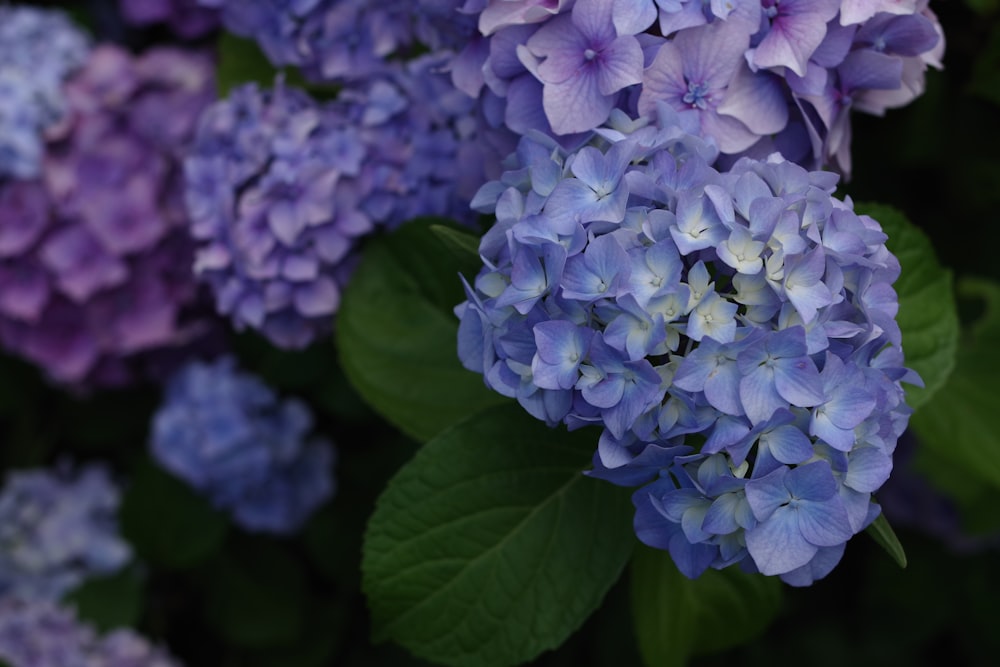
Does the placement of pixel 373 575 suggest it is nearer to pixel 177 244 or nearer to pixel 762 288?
pixel 762 288

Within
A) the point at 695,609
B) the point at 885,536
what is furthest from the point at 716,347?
the point at 695,609

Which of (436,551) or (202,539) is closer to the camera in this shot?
(436,551)

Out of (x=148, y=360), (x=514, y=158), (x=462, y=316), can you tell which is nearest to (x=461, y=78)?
(x=514, y=158)

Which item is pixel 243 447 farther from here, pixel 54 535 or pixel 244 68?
pixel 244 68

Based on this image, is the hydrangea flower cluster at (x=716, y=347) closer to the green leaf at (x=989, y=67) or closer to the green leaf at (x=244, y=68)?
the green leaf at (x=989, y=67)

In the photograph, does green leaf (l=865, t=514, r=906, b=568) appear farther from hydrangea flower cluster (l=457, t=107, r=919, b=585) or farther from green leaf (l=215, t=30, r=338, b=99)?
green leaf (l=215, t=30, r=338, b=99)

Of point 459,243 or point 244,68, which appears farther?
point 244,68
